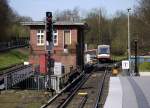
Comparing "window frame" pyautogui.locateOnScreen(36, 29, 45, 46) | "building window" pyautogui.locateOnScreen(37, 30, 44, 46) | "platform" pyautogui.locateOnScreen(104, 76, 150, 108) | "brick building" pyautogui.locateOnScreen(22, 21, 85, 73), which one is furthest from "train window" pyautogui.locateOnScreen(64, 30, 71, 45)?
"platform" pyautogui.locateOnScreen(104, 76, 150, 108)

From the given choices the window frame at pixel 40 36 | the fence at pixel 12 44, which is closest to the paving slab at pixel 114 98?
the window frame at pixel 40 36

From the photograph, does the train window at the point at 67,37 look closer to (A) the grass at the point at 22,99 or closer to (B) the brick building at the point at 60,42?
(B) the brick building at the point at 60,42

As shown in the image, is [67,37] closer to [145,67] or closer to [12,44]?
[145,67]

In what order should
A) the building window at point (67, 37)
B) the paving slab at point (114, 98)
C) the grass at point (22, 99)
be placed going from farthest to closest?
1. the building window at point (67, 37)
2. the grass at point (22, 99)
3. the paving slab at point (114, 98)

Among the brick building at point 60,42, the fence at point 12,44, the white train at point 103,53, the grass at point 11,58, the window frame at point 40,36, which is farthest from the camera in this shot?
the fence at point 12,44

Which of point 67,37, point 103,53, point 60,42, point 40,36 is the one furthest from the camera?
point 103,53

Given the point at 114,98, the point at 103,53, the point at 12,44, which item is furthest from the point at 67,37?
the point at 12,44

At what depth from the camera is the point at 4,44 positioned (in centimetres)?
8750

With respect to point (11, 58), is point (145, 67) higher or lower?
lower

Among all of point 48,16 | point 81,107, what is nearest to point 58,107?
point 81,107

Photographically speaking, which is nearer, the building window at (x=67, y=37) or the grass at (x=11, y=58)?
the building window at (x=67, y=37)

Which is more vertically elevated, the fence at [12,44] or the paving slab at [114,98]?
the fence at [12,44]

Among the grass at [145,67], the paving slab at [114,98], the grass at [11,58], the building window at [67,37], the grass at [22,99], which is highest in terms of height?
the building window at [67,37]

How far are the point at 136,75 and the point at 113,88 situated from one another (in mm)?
11512
